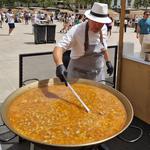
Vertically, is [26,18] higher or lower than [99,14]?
lower

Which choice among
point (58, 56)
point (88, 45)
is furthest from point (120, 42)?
point (58, 56)

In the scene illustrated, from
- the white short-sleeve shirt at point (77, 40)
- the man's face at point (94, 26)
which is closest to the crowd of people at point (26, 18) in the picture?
the white short-sleeve shirt at point (77, 40)

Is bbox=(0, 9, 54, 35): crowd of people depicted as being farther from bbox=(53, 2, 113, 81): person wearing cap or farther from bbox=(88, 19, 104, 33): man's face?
bbox=(88, 19, 104, 33): man's face

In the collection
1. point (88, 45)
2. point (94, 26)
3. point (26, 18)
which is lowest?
point (26, 18)

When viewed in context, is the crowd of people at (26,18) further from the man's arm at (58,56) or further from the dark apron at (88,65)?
the man's arm at (58,56)

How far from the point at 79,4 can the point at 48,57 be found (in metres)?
72.9

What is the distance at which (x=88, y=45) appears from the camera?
12.5 ft

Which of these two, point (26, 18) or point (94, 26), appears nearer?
point (94, 26)

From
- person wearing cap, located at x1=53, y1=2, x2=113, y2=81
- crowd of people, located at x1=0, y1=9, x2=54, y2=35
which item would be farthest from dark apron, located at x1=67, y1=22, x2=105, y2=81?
crowd of people, located at x1=0, y1=9, x2=54, y2=35

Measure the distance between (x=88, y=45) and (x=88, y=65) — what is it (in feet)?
0.92

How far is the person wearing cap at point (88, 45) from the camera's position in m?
3.47

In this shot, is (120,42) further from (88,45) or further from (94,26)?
(94,26)

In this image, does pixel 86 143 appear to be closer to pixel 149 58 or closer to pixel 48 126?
pixel 48 126

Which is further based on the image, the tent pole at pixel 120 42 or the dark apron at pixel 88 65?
the tent pole at pixel 120 42
